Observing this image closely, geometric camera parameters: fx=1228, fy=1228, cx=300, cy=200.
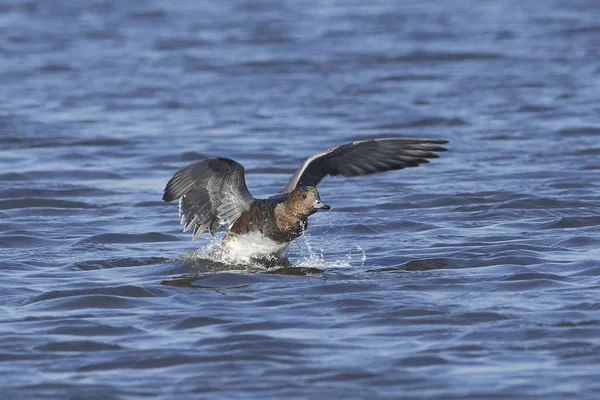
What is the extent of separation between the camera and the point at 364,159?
9.72 meters

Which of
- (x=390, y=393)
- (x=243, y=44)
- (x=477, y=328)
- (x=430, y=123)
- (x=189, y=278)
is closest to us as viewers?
(x=390, y=393)

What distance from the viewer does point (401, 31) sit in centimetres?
2317

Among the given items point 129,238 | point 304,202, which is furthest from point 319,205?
point 129,238

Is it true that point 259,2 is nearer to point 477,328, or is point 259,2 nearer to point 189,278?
point 189,278

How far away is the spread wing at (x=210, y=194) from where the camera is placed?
357 inches

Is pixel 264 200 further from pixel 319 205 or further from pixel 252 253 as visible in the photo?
pixel 319 205

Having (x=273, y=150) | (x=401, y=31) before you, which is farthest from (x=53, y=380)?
(x=401, y=31)

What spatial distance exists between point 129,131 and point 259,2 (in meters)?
12.4

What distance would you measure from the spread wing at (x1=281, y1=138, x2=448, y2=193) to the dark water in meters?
0.66

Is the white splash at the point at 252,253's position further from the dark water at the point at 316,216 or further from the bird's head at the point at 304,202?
the bird's head at the point at 304,202

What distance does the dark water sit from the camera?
6.79 metres

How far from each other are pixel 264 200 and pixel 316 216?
6.70 ft

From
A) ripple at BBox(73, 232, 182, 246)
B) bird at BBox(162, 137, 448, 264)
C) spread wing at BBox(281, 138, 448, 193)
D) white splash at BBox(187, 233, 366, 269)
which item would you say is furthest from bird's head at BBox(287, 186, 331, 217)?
ripple at BBox(73, 232, 182, 246)

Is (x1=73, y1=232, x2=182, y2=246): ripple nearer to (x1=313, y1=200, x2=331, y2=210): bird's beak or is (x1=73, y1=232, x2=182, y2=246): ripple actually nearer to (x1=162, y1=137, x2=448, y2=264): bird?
(x1=162, y1=137, x2=448, y2=264): bird
